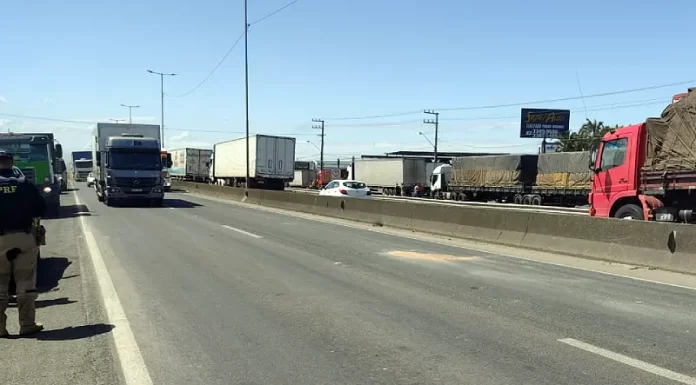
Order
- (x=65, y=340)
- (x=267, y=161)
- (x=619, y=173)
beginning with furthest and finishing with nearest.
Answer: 1. (x=267, y=161)
2. (x=619, y=173)
3. (x=65, y=340)

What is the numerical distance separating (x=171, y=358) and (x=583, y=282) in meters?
6.43

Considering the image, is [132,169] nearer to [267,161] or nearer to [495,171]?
[267,161]

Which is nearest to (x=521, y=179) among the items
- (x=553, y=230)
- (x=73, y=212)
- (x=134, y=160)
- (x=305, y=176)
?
(x=134, y=160)

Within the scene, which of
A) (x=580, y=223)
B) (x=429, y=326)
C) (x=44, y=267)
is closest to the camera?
(x=429, y=326)

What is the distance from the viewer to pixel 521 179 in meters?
40.2

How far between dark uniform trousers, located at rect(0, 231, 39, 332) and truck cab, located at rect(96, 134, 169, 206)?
21355 millimetres

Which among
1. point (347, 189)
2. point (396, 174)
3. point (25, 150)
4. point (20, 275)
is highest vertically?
point (25, 150)

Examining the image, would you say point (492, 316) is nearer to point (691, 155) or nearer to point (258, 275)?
point (258, 275)

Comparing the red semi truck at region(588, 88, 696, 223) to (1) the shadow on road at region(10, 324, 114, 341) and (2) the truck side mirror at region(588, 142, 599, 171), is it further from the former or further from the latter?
(1) the shadow on road at region(10, 324, 114, 341)

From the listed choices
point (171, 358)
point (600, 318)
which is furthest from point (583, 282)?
point (171, 358)

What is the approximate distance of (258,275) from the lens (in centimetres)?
948

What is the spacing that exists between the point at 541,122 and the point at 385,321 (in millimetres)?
69235

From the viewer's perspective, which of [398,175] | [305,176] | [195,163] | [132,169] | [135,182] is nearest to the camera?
[135,182]

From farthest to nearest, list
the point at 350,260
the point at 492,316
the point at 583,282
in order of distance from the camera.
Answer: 1. the point at 350,260
2. the point at 583,282
3. the point at 492,316
